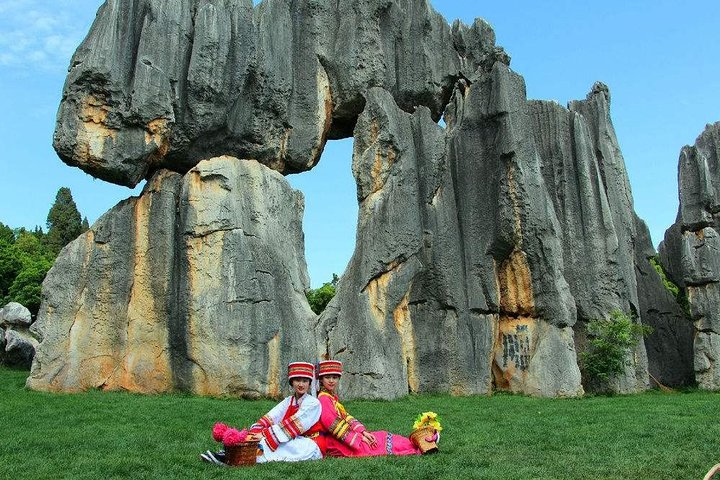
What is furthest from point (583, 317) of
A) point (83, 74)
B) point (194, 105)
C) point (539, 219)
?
point (83, 74)

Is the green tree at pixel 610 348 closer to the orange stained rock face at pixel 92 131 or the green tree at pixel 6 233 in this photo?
the orange stained rock face at pixel 92 131

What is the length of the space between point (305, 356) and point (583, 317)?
10.1 m

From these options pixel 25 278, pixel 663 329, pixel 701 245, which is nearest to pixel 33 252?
pixel 25 278

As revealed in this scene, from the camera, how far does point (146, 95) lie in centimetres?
1825

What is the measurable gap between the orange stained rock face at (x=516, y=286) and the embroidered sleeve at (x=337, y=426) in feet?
44.9

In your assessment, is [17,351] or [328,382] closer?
[328,382]

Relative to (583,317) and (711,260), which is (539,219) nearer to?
(583,317)

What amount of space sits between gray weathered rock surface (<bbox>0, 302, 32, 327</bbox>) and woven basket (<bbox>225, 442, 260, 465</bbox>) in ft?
73.7

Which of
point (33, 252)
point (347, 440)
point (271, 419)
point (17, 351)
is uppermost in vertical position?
point (33, 252)

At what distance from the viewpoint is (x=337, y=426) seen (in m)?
8.60

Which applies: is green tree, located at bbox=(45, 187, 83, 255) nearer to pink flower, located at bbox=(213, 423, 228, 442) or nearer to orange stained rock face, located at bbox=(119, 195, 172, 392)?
orange stained rock face, located at bbox=(119, 195, 172, 392)

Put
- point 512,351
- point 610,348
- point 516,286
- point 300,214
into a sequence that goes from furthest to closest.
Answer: point 610,348, point 516,286, point 512,351, point 300,214

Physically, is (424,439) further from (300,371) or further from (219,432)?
(219,432)

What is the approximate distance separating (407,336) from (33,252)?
3553cm
